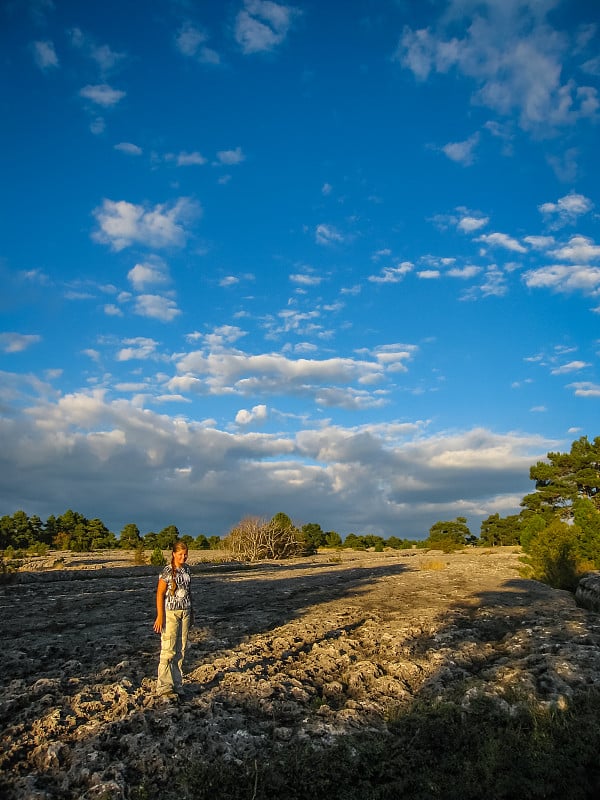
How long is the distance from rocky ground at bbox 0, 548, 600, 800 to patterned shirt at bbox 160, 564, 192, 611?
1.10 meters

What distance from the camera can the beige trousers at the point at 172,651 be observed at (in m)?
7.38

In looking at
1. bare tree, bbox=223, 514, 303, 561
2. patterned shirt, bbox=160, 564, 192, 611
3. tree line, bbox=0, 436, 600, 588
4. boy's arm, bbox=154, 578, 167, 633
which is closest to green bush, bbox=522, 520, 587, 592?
tree line, bbox=0, 436, 600, 588

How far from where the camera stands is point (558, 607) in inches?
547

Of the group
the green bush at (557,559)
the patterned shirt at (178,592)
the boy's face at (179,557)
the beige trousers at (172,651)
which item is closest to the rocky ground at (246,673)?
the beige trousers at (172,651)

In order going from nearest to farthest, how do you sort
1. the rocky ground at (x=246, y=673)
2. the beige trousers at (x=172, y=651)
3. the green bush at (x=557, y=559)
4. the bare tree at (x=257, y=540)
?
the rocky ground at (x=246, y=673) < the beige trousers at (x=172, y=651) < the green bush at (x=557, y=559) < the bare tree at (x=257, y=540)

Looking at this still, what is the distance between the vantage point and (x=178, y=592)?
319 inches

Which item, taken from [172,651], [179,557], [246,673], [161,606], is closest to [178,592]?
[161,606]

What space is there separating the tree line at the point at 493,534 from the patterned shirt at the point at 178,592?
18.3 metres

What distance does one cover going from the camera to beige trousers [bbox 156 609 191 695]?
24.2ft

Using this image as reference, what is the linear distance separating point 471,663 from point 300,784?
15.6 ft

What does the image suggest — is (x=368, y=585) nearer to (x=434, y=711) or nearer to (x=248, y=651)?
(x=248, y=651)

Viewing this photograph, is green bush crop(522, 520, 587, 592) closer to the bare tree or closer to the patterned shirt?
the patterned shirt

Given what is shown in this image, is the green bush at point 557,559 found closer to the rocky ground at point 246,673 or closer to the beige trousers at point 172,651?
the rocky ground at point 246,673

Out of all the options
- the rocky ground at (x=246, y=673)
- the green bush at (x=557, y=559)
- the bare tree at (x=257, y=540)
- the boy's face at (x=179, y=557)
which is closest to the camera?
the rocky ground at (x=246, y=673)
